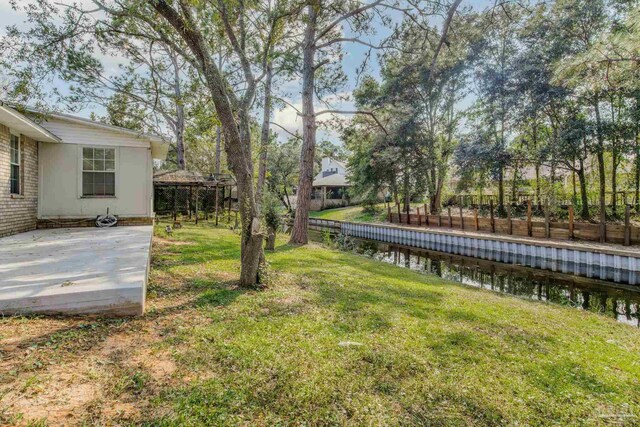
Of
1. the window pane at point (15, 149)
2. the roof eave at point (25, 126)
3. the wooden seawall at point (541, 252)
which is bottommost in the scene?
the wooden seawall at point (541, 252)

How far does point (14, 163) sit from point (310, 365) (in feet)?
28.6

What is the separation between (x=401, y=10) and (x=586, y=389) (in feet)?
23.1

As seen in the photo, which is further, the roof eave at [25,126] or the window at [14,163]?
the window at [14,163]

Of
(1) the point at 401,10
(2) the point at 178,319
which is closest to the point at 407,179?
(1) the point at 401,10

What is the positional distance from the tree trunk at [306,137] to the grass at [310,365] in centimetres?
648

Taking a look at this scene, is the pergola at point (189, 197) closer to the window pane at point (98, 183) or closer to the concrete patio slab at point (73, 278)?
the window pane at point (98, 183)

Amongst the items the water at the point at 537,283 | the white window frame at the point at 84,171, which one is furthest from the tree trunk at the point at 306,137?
the white window frame at the point at 84,171

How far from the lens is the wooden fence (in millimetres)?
11965

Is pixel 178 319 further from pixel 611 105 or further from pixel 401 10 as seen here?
pixel 611 105

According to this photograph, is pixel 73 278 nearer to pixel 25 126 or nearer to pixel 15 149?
pixel 25 126

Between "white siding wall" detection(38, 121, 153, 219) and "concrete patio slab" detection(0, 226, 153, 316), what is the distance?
319cm

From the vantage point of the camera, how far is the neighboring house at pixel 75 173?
7.88 meters

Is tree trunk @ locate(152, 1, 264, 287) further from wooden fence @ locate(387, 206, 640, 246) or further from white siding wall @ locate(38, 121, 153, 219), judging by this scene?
wooden fence @ locate(387, 206, 640, 246)

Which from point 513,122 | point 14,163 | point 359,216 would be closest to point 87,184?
point 14,163
